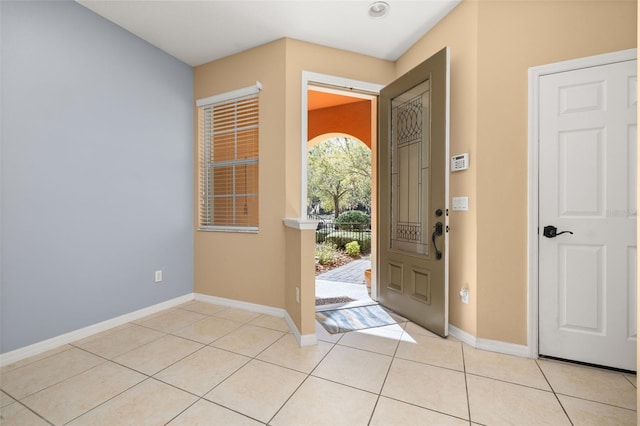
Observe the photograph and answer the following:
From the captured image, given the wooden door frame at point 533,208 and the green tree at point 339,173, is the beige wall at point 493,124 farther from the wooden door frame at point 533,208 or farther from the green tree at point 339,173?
the green tree at point 339,173

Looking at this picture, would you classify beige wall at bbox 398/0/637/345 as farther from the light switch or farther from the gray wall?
the gray wall

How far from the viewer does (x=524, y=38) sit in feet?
6.91

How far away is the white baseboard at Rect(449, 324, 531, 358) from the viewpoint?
2131mm

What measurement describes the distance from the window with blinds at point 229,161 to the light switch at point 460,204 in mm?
1969

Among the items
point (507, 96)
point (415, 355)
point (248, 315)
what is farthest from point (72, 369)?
point (507, 96)

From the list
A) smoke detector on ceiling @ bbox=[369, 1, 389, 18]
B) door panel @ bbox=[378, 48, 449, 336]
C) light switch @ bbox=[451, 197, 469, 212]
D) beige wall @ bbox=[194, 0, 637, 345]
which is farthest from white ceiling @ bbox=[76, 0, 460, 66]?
light switch @ bbox=[451, 197, 469, 212]

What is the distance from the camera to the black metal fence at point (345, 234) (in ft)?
25.6

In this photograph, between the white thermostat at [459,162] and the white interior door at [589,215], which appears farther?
the white thermostat at [459,162]

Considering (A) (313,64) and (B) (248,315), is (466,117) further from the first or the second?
(B) (248,315)

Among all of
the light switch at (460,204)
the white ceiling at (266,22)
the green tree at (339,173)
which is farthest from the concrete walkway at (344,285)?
the green tree at (339,173)

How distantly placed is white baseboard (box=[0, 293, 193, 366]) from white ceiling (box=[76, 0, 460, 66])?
2.76 metres

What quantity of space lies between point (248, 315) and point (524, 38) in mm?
3375

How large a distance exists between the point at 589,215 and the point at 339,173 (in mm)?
9137

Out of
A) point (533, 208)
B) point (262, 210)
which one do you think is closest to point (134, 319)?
point (262, 210)
